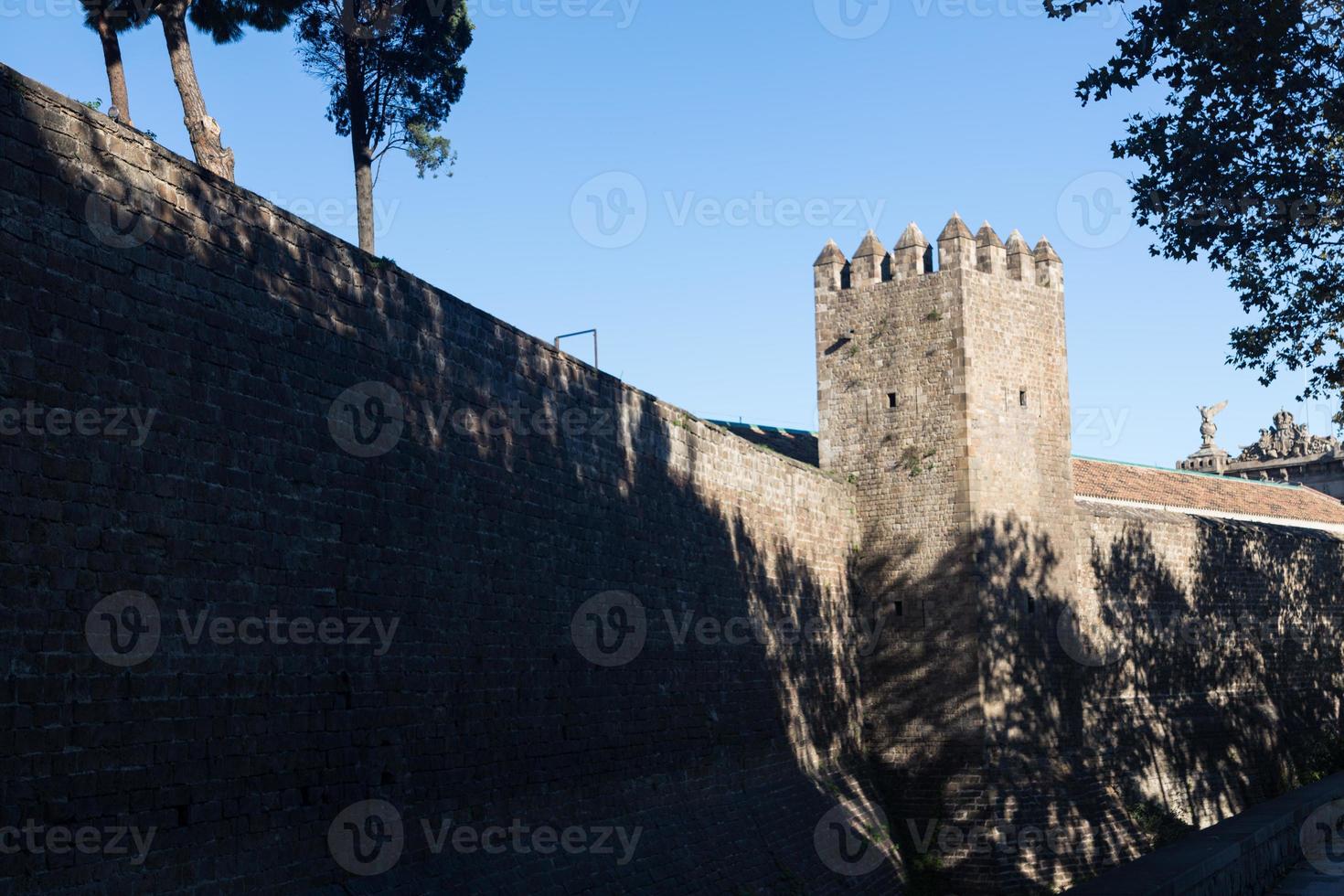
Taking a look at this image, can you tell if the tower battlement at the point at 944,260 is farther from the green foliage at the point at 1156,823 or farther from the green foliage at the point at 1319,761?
the green foliage at the point at 1319,761

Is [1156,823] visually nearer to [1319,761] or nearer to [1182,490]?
[1319,761]

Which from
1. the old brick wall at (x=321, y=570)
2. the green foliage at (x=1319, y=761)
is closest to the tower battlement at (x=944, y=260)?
the old brick wall at (x=321, y=570)

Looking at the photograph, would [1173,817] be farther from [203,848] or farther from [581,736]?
[203,848]

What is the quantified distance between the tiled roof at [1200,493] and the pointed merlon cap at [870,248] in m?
9.61

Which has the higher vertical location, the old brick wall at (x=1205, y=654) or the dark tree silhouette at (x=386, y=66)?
the dark tree silhouette at (x=386, y=66)

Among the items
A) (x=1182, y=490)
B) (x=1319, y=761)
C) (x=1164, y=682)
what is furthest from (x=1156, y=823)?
(x=1182, y=490)

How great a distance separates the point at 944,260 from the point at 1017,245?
4.60 ft

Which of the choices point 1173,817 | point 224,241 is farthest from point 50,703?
point 1173,817

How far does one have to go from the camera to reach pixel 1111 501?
2767 centimetres

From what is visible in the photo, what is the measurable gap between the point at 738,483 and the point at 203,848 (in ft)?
29.2

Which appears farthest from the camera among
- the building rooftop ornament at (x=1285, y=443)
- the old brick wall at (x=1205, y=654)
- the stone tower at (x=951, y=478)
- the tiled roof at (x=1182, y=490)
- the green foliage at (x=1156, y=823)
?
the building rooftop ornament at (x=1285, y=443)

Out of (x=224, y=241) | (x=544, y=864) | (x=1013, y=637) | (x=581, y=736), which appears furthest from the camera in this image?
(x=1013, y=637)

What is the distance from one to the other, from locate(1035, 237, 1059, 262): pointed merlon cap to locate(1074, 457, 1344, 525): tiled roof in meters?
8.28

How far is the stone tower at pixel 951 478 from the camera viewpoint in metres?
17.7
